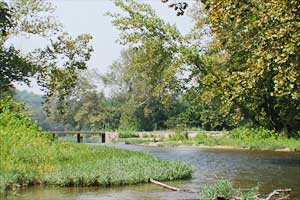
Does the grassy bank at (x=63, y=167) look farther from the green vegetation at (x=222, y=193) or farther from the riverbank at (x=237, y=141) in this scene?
the riverbank at (x=237, y=141)

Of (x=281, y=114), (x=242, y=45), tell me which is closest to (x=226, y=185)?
(x=242, y=45)

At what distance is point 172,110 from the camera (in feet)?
259

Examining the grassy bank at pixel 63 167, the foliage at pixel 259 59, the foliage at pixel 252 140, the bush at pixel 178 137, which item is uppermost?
the foliage at pixel 259 59

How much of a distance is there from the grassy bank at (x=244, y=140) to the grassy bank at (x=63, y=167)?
21335 mm

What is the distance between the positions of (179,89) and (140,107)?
42.4m

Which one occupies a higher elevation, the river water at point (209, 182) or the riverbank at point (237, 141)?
the riverbank at point (237, 141)

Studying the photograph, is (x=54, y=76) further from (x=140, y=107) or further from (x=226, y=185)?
(x=140, y=107)

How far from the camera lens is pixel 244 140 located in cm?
4791

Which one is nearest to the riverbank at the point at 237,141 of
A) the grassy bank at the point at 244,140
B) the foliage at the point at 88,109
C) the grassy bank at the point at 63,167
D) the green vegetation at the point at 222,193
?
the grassy bank at the point at 244,140

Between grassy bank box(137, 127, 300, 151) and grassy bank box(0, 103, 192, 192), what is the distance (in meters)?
21.3

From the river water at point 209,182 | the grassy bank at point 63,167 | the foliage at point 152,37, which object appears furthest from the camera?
the foliage at point 152,37

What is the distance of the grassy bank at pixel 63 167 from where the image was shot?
17641 millimetres

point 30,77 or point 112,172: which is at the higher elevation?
point 30,77

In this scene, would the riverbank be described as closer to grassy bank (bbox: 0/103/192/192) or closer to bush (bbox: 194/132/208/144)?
bush (bbox: 194/132/208/144)
